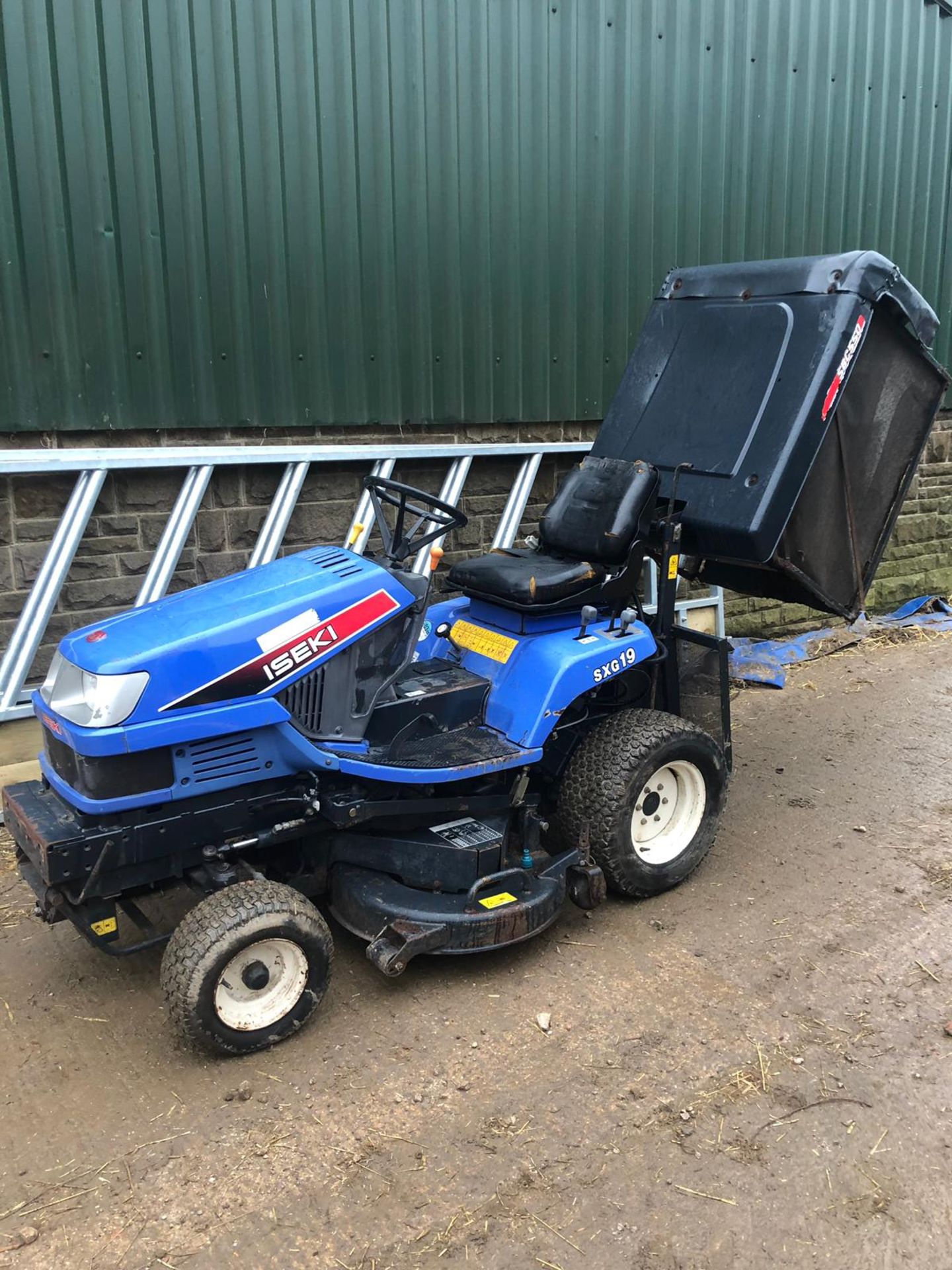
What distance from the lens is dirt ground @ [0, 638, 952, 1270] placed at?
248cm

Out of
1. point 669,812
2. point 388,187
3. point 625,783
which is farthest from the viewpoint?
point 388,187

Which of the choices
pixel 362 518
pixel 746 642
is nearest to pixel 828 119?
pixel 746 642

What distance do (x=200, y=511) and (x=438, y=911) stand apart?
8.81 ft

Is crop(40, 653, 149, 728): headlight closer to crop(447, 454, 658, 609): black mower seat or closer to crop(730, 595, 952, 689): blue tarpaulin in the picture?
crop(447, 454, 658, 609): black mower seat

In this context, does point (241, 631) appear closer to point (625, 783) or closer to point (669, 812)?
point (625, 783)

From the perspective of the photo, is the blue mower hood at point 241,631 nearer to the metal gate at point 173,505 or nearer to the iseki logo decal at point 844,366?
the metal gate at point 173,505

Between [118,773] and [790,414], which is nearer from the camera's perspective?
[118,773]

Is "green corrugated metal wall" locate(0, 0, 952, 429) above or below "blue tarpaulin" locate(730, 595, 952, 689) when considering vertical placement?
above

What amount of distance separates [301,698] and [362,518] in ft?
7.65

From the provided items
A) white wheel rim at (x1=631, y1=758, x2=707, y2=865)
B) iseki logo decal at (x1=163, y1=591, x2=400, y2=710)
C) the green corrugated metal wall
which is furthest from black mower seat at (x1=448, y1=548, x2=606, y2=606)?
the green corrugated metal wall

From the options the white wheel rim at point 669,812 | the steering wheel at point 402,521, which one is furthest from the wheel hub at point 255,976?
the white wheel rim at point 669,812

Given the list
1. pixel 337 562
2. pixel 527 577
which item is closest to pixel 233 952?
pixel 337 562

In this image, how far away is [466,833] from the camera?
12.0ft

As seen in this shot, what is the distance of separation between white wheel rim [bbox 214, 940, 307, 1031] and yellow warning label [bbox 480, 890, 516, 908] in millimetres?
634
